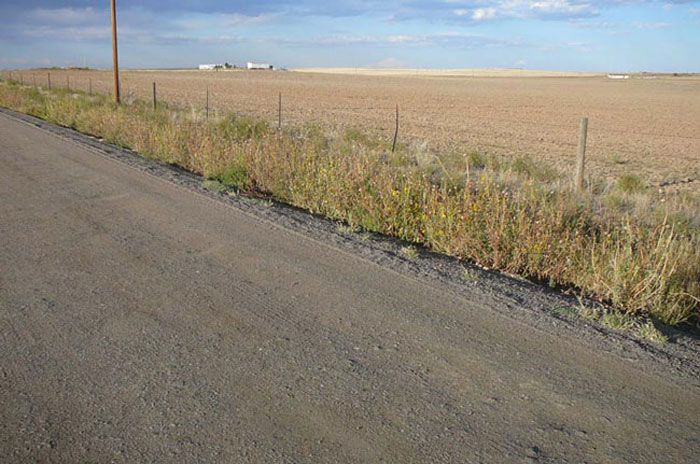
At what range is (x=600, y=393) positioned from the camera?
4.29 metres

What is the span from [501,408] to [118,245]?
203 inches

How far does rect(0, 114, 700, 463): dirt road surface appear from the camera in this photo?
3676 millimetres

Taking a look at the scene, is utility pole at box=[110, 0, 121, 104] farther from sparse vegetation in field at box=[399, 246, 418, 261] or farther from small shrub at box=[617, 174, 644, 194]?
sparse vegetation in field at box=[399, 246, 418, 261]

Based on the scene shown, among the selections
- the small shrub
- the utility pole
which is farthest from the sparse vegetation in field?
the utility pole

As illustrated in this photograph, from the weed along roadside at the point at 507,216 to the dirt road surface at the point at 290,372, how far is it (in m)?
1.26

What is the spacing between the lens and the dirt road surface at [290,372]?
3676 mm

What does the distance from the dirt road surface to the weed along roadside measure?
1256mm

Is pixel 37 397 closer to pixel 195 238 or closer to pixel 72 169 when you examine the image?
pixel 195 238

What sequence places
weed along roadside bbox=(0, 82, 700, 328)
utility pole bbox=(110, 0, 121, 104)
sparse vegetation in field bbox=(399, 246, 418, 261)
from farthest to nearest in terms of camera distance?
utility pole bbox=(110, 0, 121, 104) < sparse vegetation in field bbox=(399, 246, 418, 261) < weed along roadside bbox=(0, 82, 700, 328)

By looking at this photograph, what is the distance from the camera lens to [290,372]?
4.49 metres

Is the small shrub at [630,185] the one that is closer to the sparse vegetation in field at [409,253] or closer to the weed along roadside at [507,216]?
the weed along roadside at [507,216]

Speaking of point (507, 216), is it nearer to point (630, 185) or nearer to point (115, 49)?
point (630, 185)

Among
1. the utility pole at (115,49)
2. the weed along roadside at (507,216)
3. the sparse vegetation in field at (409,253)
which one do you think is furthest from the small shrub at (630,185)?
the utility pole at (115,49)

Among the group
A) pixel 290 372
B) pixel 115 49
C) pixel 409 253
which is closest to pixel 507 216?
pixel 409 253
